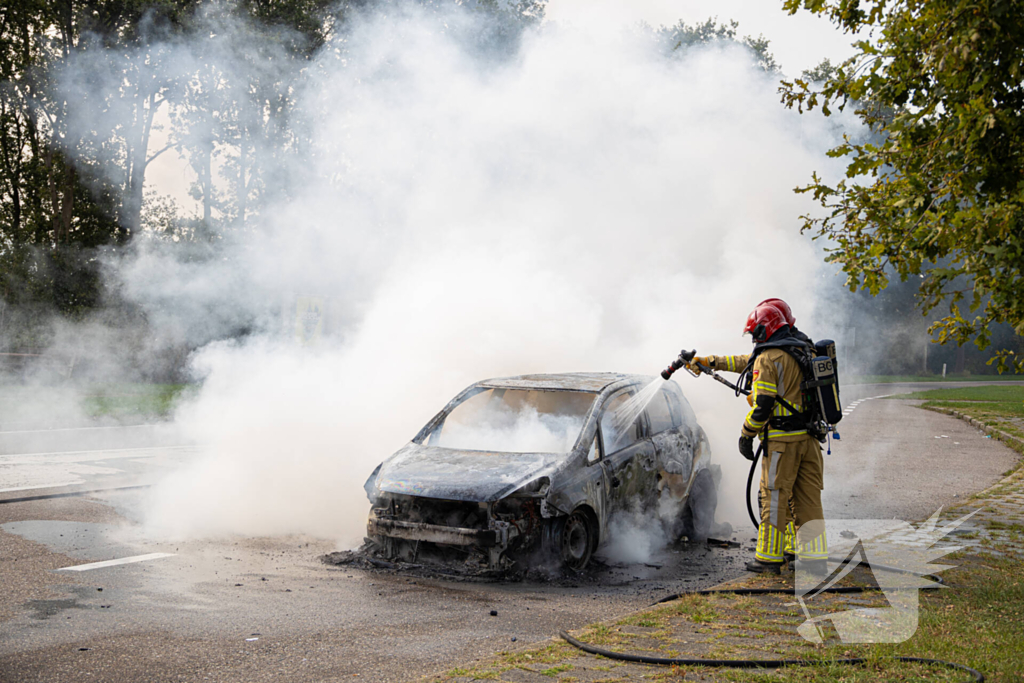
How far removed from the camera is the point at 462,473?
634 cm

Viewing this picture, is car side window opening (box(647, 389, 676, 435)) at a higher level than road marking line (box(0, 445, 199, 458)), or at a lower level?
higher

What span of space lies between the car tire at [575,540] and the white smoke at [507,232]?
3.78 m

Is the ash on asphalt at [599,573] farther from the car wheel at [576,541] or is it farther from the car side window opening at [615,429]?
the car side window opening at [615,429]

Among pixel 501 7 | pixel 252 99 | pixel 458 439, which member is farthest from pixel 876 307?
pixel 458 439

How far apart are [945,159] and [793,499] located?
8.79 feet

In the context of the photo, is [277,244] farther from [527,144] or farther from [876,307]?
[876,307]

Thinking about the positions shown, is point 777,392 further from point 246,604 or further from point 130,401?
point 130,401

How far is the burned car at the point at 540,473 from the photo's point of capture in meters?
6.05

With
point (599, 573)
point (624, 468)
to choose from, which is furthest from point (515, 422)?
point (599, 573)

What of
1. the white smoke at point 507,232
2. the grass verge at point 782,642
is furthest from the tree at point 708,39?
the grass verge at point 782,642

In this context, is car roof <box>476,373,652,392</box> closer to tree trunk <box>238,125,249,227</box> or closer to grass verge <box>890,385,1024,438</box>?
grass verge <box>890,385,1024,438</box>

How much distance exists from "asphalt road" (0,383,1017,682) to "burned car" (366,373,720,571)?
302 millimetres
